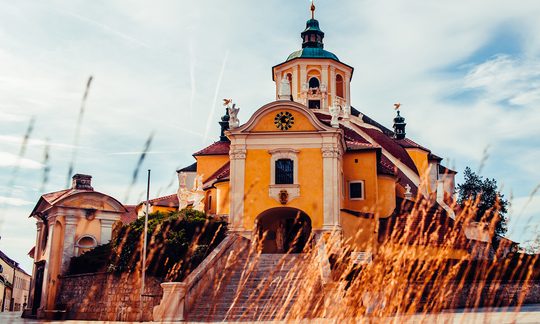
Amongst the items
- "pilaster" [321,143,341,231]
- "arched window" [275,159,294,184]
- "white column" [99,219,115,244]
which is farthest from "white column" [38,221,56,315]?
"pilaster" [321,143,341,231]

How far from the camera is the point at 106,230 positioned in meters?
26.3

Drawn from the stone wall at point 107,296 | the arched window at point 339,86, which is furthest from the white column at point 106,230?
the arched window at point 339,86

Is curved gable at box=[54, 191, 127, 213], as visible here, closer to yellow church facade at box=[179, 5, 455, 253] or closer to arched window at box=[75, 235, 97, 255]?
arched window at box=[75, 235, 97, 255]

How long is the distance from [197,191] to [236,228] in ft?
25.3

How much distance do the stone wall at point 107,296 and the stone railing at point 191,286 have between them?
1473 millimetres

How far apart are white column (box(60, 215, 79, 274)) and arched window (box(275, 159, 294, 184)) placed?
30.3 feet

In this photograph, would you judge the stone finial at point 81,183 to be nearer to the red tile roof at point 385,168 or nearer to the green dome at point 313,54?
the red tile roof at point 385,168

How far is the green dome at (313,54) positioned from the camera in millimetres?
40188

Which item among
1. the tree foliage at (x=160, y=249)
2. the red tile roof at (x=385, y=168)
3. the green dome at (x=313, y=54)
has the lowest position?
the tree foliage at (x=160, y=249)

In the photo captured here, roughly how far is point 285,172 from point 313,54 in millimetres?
13557

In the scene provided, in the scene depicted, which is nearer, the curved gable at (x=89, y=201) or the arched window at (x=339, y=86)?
the curved gable at (x=89, y=201)

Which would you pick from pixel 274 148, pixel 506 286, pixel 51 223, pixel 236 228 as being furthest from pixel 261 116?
pixel 506 286

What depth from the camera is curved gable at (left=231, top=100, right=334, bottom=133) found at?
96.5ft

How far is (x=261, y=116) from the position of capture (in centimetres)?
2983
